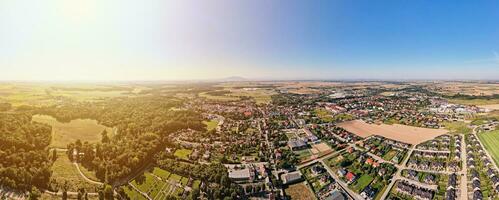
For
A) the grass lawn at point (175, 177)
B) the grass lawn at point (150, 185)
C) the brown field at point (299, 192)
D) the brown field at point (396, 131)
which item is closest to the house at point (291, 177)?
the brown field at point (299, 192)

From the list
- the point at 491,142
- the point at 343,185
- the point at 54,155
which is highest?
the point at 491,142

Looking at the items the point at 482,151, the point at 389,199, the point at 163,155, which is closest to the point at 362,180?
the point at 389,199

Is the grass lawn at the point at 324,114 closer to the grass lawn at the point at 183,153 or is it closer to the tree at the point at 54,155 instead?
the grass lawn at the point at 183,153

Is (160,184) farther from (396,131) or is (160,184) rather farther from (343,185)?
(396,131)

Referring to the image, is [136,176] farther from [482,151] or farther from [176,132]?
[482,151]

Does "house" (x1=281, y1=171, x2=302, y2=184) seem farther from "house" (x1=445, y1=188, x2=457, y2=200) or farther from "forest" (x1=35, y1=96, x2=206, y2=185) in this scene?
"forest" (x1=35, y1=96, x2=206, y2=185)

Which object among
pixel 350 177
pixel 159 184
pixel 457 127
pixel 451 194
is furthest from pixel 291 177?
pixel 457 127

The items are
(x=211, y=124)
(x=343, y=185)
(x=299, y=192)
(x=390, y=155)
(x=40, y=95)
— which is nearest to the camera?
(x=299, y=192)
